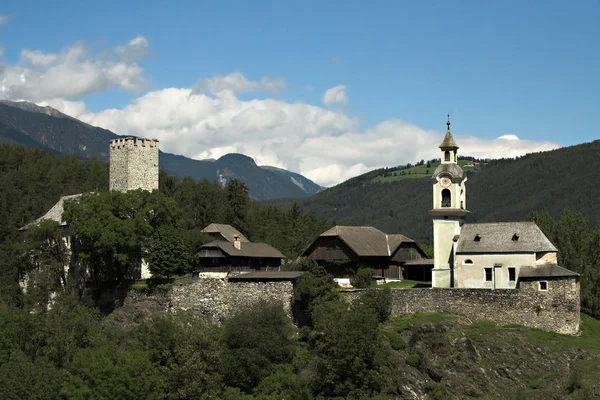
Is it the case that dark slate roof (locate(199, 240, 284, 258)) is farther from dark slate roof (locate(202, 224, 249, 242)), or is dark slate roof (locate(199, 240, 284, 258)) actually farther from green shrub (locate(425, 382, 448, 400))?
green shrub (locate(425, 382, 448, 400))

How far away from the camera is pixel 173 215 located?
68.3m

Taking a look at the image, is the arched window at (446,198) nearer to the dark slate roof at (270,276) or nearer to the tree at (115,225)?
the dark slate roof at (270,276)

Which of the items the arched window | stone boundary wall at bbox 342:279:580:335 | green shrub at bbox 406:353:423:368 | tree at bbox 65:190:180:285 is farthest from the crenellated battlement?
green shrub at bbox 406:353:423:368

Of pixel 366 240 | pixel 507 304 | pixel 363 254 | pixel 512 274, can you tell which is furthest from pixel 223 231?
pixel 507 304

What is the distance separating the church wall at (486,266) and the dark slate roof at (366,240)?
8461 mm

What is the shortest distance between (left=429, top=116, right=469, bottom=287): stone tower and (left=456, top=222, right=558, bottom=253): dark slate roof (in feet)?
3.74

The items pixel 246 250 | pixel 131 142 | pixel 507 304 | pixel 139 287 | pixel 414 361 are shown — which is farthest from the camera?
pixel 246 250

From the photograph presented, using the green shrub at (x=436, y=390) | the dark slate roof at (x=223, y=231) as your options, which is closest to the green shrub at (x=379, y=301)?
the green shrub at (x=436, y=390)

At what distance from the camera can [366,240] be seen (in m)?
71.6

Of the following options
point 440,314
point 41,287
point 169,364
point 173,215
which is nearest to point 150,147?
point 173,215

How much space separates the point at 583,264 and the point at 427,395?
82.0 feet

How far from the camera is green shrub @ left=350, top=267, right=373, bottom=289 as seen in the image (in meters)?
64.9

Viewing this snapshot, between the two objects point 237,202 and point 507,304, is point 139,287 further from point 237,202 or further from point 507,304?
point 237,202

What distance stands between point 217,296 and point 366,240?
49.3 ft
